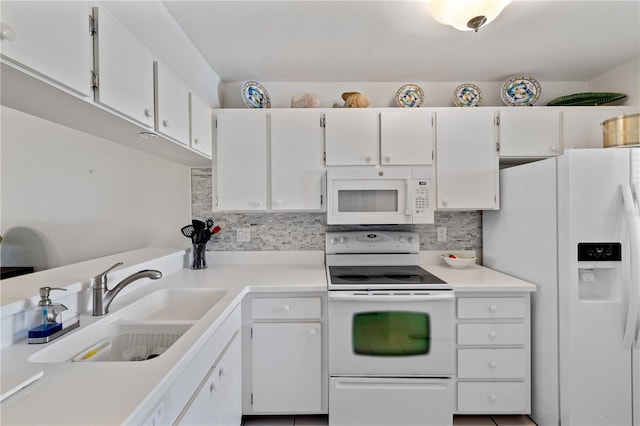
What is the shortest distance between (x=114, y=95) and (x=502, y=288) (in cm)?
221

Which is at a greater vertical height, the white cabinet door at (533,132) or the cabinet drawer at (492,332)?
the white cabinet door at (533,132)

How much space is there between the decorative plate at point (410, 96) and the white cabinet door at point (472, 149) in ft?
0.78

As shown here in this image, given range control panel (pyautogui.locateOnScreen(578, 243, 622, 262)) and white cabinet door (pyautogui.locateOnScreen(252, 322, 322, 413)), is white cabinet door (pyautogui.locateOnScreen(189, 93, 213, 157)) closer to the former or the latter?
white cabinet door (pyautogui.locateOnScreen(252, 322, 322, 413))

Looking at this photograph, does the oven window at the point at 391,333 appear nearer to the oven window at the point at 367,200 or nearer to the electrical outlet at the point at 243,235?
the oven window at the point at 367,200

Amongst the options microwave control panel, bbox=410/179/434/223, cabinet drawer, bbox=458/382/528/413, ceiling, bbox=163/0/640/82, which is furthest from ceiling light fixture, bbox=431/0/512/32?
cabinet drawer, bbox=458/382/528/413

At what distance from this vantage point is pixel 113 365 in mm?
776

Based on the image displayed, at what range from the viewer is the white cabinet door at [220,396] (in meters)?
0.99

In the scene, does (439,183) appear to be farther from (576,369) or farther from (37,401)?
(37,401)

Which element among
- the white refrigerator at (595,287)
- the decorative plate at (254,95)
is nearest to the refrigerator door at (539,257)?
the white refrigerator at (595,287)

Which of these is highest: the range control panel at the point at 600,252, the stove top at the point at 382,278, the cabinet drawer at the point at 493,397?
the range control panel at the point at 600,252

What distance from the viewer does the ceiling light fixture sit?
49.8 inches

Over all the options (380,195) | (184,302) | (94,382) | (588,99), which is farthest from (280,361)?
(588,99)

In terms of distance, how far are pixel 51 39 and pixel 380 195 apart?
173 centimetres

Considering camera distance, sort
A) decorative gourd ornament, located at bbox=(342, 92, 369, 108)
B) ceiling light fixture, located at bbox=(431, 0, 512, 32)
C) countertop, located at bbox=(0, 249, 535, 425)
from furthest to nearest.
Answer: decorative gourd ornament, located at bbox=(342, 92, 369, 108) → ceiling light fixture, located at bbox=(431, 0, 512, 32) → countertop, located at bbox=(0, 249, 535, 425)
